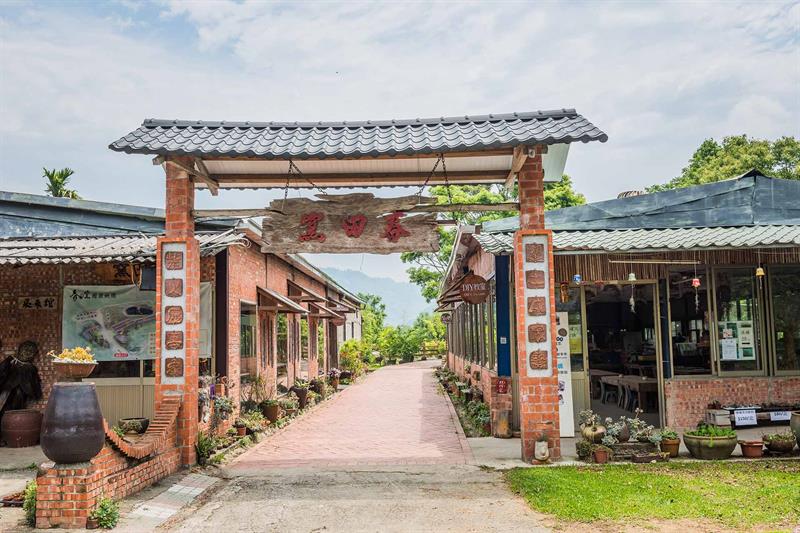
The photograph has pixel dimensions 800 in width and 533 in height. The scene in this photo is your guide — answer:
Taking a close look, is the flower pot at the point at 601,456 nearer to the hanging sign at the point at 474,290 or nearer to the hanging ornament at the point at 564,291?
the hanging ornament at the point at 564,291

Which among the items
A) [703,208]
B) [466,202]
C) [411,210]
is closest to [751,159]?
[466,202]

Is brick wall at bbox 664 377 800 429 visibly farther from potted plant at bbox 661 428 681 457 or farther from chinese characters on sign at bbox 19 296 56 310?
chinese characters on sign at bbox 19 296 56 310

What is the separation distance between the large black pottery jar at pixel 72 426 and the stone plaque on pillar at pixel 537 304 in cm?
527

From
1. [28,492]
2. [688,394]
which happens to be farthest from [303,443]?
[688,394]

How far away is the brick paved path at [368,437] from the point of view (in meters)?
10.1

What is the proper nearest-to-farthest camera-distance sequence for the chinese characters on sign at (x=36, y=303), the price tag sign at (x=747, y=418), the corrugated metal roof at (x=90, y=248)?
the corrugated metal roof at (x=90, y=248) → the price tag sign at (x=747, y=418) → the chinese characters on sign at (x=36, y=303)

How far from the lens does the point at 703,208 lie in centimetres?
1234

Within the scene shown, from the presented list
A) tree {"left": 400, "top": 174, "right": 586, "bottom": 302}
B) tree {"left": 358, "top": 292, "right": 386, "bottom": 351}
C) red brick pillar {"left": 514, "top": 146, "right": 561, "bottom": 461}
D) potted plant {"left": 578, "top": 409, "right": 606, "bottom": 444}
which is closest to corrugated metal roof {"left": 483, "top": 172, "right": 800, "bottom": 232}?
red brick pillar {"left": 514, "top": 146, "right": 561, "bottom": 461}

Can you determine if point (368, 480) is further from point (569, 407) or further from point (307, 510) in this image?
point (569, 407)

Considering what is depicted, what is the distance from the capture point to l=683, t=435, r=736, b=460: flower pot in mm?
9234

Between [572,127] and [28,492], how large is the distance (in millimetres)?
7333

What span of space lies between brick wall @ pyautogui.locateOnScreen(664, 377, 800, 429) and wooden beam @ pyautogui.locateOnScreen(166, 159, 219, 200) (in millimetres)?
7940

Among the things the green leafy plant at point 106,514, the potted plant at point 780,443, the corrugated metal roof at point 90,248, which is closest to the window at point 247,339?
the corrugated metal roof at point 90,248

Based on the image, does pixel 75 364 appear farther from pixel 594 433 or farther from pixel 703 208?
pixel 703 208
